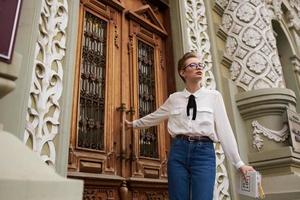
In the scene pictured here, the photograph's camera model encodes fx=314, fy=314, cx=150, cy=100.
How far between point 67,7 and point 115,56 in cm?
60

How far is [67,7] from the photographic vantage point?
84.9 inches

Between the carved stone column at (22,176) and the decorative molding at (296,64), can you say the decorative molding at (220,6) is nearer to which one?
the decorative molding at (296,64)

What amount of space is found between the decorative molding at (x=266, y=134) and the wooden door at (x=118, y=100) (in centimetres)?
97

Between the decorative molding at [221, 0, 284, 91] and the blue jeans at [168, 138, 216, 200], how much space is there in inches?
75.6

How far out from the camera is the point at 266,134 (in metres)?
3.13

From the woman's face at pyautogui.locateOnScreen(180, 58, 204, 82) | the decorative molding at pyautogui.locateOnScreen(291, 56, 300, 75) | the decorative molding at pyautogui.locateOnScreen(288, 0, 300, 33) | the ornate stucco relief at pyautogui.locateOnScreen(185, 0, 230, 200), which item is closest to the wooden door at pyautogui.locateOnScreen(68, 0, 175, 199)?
the ornate stucco relief at pyautogui.locateOnScreen(185, 0, 230, 200)

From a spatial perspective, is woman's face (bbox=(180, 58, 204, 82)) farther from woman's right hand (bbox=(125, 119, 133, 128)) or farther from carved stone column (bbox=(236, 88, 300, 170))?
carved stone column (bbox=(236, 88, 300, 170))

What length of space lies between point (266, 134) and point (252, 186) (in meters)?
1.67

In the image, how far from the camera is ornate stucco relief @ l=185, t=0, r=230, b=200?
2.94 meters

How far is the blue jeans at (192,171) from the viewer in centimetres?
162

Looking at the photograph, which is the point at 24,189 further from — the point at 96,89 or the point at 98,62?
the point at 98,62

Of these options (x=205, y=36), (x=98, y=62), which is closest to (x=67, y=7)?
(x=98, y=62)

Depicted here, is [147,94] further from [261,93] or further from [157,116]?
[261,93]

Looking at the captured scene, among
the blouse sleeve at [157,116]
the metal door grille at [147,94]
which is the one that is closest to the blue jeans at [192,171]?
the blouse sleeve at [157,116]
